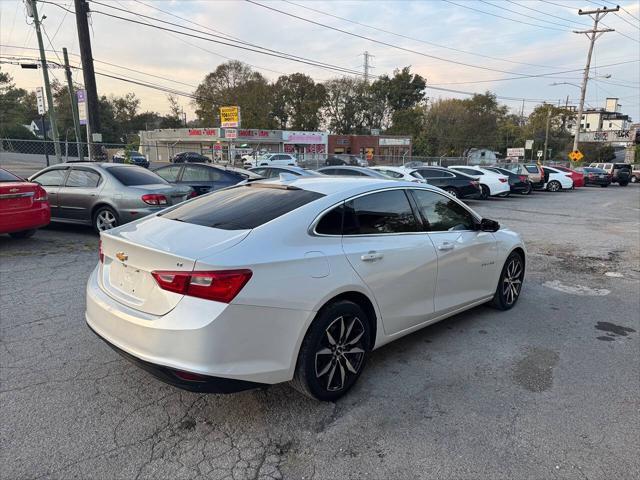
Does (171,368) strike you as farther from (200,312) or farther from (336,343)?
(336,343)

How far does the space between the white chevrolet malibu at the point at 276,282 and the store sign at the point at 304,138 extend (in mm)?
58302

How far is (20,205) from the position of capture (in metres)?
7.02

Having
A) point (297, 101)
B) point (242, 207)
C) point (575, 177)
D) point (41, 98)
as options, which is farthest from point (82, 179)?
point (297, 101)

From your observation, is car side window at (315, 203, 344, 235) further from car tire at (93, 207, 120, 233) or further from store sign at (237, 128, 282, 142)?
store sign at (237, 128, 282, 142)

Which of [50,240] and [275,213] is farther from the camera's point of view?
[50,240]

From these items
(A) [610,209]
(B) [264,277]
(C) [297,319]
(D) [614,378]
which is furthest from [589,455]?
(A) [610,209]

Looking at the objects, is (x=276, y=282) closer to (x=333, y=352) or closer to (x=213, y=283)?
(x=213, y=283)

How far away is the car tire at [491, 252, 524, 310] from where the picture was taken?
5.08 meters

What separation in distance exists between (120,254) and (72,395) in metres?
1.07

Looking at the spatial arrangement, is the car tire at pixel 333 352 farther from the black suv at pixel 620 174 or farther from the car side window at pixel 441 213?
the black suv at pixel 620 174

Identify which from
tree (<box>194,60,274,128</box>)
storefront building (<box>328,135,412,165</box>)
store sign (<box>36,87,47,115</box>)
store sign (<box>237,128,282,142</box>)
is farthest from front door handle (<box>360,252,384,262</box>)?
tree (<box>194,60,274,128</box>)

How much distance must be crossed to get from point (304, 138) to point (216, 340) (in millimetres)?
61578

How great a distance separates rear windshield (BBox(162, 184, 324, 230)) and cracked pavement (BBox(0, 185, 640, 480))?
4.08 ft

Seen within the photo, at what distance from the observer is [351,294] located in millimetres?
3160
